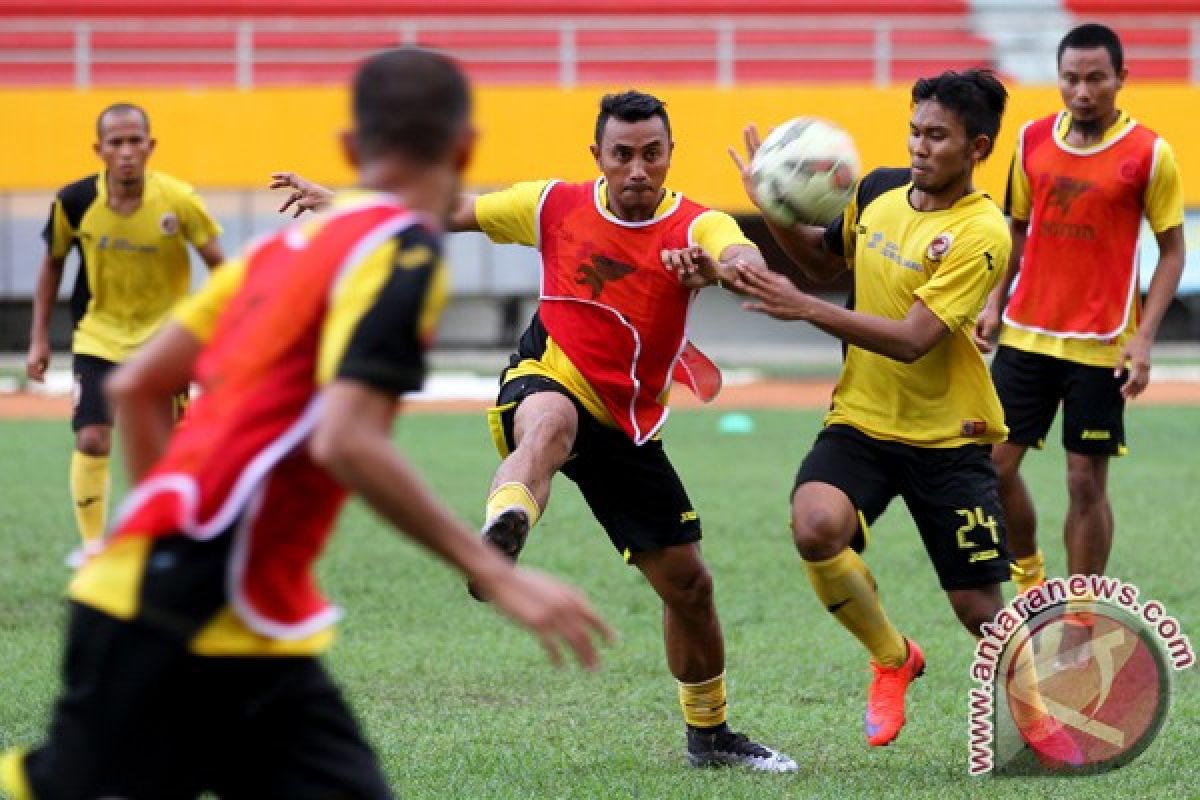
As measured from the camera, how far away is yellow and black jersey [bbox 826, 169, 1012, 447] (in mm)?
6180

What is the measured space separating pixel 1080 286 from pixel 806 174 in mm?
2437

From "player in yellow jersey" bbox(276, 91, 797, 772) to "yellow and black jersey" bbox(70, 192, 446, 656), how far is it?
272 centimetres

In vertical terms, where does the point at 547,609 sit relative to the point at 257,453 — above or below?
below

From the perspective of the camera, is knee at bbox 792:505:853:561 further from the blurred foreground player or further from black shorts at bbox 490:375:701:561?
the blurred foreground player

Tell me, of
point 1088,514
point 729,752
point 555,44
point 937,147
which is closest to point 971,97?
point 937,147

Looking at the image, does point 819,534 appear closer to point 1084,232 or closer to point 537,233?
point 537,233

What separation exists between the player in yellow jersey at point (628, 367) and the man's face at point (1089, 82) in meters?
2.44

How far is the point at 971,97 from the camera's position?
20.0 feet

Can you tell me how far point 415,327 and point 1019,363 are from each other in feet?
18.4

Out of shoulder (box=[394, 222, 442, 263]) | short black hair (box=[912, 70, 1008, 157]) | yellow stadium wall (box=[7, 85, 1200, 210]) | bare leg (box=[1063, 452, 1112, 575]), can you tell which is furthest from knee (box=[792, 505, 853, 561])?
yellow stadium wall (box=[7, 85, 1200, 210])

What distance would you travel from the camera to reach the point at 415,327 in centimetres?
315

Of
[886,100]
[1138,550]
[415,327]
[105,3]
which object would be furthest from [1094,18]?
[415,327]

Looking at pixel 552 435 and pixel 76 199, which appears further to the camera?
pixel 76 199

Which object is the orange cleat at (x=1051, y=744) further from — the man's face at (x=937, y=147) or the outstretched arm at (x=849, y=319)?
the man's face at (x=937, y=147)
